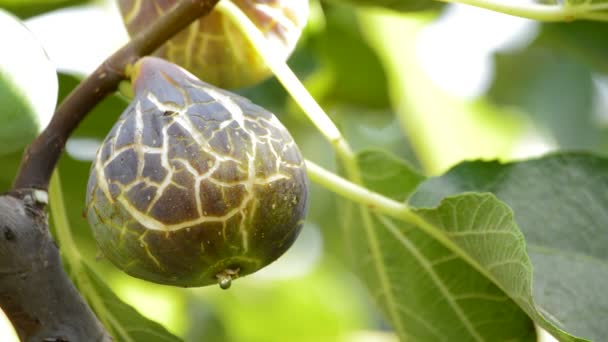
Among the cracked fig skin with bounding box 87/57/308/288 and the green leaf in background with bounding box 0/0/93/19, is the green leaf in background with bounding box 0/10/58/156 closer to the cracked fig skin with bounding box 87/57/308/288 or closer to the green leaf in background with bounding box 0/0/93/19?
the cracked fig skin with bounding box 87/57/308/288

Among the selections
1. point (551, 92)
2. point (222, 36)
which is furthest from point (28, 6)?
point (551, 92)

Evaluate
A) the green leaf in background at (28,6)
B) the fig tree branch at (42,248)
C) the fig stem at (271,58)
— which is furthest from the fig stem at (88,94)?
the green leaf in background at (28,6)

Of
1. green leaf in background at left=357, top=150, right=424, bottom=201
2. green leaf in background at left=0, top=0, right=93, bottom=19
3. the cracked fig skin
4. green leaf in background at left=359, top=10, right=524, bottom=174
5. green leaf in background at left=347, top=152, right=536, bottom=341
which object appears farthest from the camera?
green leaf in background at left=359, top=10, right=524, bottom=174

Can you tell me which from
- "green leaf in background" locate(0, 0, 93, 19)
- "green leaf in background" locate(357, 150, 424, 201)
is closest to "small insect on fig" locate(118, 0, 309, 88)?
"green leaf in background" locate(357, 150, 424, 201)

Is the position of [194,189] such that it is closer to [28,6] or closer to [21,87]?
[21,87]

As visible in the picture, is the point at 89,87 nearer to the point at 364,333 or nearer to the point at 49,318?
the point at 49,318

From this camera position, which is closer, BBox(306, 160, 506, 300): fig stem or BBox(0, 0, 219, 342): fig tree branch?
BBox(0, 0, 219, 342): fig tree branch

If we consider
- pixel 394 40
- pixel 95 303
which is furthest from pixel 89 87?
pixel 394 40
